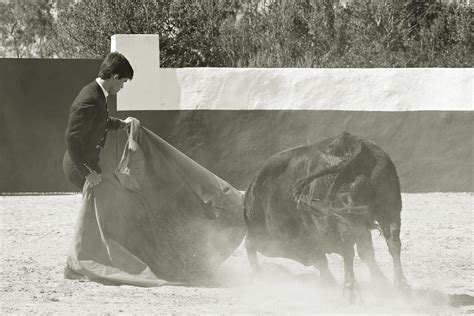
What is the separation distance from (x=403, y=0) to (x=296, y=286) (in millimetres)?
13305

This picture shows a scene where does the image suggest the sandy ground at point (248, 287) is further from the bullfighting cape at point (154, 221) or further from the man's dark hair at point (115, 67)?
the man's dark hair at point (115, 67)

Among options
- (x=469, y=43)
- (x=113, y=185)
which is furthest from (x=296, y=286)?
(x=469, y=43)

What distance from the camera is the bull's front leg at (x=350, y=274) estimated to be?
18.4 feet

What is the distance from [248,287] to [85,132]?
138 cm

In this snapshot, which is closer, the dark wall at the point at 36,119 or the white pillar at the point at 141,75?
the white pillar at the point at 141,75

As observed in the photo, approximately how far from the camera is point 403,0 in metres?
19.0

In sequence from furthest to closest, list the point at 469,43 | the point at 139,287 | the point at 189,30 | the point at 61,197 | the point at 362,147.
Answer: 1. the point at 189,30
2. the point at 469,43
3. the point at 61,197
4. the point at 139,287
5. the point at 362,147

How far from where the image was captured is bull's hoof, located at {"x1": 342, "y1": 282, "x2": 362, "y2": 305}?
562 centimetres

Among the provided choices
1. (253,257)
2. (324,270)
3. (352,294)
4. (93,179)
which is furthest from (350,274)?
(93,179)

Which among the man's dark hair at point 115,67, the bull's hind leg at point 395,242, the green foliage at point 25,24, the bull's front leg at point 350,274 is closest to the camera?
the bull's front leg at point 350,274

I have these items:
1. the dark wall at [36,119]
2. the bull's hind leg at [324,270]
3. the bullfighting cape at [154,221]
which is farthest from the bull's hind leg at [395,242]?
the dark wall at [36,119]

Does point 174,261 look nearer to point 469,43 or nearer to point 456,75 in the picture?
point 456,75

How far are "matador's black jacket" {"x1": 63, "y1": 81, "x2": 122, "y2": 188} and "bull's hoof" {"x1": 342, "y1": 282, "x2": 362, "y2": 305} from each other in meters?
1.76

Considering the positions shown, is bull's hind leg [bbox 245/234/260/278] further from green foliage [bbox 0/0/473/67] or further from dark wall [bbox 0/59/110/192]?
green foliage [bbox 0/0/473/67]
